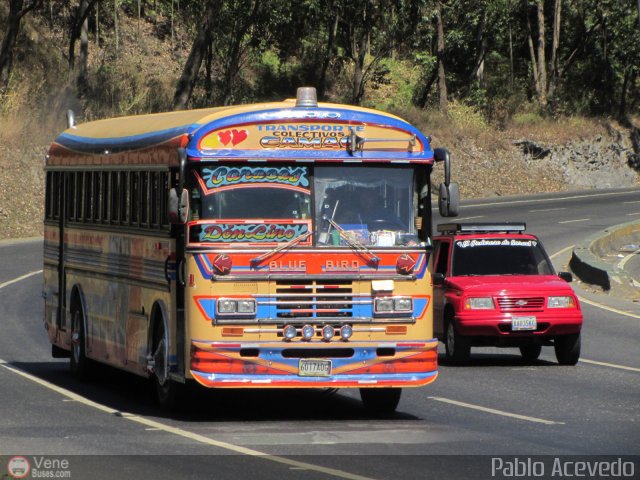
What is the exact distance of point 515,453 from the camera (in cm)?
1107

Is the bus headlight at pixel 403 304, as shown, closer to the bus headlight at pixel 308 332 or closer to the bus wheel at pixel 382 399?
the bus headlight at pixel 308 332

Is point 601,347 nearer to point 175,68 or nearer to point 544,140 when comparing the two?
point 544,140

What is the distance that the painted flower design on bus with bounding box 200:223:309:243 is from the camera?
13164 millimetres

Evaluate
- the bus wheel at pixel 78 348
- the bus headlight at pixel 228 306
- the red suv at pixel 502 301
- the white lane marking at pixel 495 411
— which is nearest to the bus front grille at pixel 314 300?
the bus headlight at pixel 228 306

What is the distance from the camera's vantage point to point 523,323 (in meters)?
18.7

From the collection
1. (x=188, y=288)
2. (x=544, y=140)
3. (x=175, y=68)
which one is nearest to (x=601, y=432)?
(x=188, y=288)

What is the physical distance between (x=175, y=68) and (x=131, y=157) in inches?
2133

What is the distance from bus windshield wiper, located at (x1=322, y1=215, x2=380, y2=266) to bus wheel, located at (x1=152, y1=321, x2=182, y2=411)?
2042 mm

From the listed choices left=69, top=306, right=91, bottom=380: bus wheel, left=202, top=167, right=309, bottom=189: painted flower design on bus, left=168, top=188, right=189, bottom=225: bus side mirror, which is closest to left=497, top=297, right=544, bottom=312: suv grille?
left=69, top=306, right=91, bottom=380: bus wheel

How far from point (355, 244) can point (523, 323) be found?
6041 millimetres

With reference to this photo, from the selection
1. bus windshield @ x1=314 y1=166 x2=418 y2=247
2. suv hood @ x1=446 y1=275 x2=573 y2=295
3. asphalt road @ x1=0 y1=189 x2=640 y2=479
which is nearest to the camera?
asphalt road @ x1=0 y1=189 x2=640 y2=479

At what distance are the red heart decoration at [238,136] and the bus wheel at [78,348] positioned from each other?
16.1 feet

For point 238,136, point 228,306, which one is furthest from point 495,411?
point 238,136

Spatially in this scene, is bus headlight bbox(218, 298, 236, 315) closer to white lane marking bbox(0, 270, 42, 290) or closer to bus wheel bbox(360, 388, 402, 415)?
bus wheel bbox(360, 388, 402, 415)
